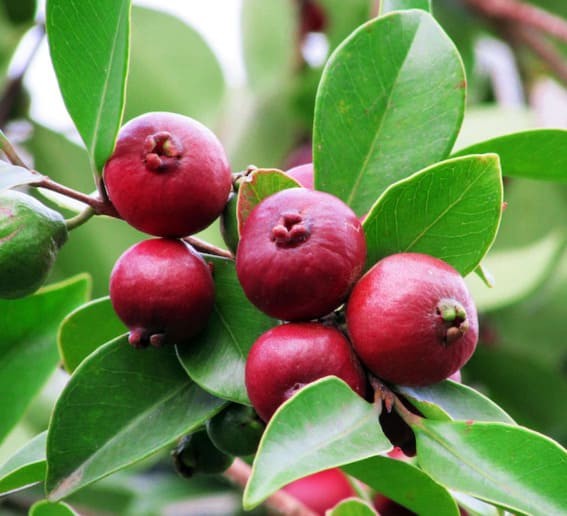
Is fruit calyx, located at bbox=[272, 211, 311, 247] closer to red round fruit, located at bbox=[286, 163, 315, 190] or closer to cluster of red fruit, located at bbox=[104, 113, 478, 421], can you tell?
cluster of red fruit, located at bbox=[104, 113, 478, 421]

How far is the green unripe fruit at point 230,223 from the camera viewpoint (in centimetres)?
→ 95

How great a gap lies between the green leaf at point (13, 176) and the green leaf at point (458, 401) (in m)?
0.40

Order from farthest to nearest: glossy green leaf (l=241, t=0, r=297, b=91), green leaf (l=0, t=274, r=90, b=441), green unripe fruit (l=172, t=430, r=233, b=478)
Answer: glossy green leaf (l=241, t=0, r=297, b=91), green leaf (l=0, t=274, r=90, b=441), green unripe fruit (l=172, t=430, r=233, b=478)

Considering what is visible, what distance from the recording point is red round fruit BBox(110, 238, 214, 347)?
2.85 feet

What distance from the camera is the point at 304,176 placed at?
100 centimetres

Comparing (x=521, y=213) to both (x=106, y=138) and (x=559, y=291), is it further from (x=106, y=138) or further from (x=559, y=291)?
(x=106, y=138)

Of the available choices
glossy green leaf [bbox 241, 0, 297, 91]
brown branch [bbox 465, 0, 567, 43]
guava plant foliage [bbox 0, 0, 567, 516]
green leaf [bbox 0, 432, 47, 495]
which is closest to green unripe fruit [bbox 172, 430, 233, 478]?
guava plant foliage [bbox 0, 0, 567, 516]

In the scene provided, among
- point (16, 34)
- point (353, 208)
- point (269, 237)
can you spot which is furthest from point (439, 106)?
point (16, 34)

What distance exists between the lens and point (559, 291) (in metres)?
2.27

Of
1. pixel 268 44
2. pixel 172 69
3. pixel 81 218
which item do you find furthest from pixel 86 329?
pixel 268 44

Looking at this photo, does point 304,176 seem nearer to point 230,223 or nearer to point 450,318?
point 230,223

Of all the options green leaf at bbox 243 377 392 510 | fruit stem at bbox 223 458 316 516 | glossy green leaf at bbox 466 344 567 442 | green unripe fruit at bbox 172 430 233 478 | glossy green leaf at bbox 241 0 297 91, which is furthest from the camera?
glossy green leaf at bbox 241 0 297 91

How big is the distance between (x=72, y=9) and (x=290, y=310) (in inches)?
14.6

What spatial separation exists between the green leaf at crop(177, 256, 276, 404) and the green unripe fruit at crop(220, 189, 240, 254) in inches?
0.9
